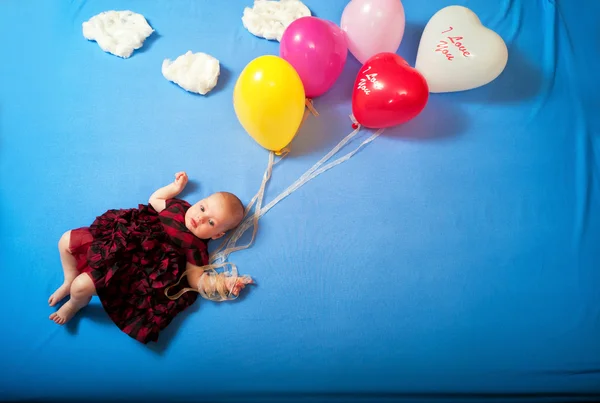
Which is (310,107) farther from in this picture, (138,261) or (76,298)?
(76,298)

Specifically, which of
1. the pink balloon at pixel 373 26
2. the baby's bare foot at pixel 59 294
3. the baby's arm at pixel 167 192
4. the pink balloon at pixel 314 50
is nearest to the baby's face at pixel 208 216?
the baby's arm at pixel 167 192

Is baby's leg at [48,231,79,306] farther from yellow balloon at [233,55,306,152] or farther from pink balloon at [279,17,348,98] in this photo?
pink balloon at [279,17,348,98]

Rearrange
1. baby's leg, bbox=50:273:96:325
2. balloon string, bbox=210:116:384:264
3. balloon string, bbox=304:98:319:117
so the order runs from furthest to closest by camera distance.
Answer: balloon string, bbox=304:98:319:117 → balloon string, bbox=210:116:384:264 → baby's leg, bbox=50:273:96:325

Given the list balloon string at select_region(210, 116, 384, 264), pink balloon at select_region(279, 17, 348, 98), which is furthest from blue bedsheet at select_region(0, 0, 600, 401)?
pink balloon at select_region(279, 17, 348, 98)

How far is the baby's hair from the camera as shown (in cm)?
109

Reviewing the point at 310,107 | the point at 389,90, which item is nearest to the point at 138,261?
the point at 310,107

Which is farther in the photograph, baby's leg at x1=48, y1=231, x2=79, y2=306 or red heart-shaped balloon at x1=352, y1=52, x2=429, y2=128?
red heart-shaped balloon at x1=352, y1=52, x2=429, y2=128

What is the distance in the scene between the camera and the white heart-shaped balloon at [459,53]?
1229 mm

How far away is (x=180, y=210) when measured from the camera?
1.12m

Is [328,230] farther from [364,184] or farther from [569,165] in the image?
[569,165]

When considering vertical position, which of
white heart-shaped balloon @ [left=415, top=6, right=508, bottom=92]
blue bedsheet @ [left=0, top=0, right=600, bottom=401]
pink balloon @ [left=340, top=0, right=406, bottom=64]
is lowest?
blue bedsheet @ [left=0, top=0, right=600, bottom=401]

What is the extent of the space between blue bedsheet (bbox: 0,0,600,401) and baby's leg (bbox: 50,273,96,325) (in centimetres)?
4

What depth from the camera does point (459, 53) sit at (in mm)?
1234

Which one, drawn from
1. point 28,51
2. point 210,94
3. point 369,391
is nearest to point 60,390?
point 369,391
